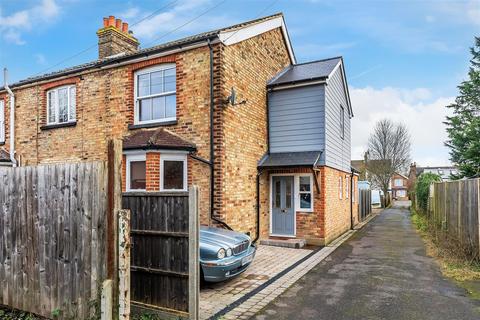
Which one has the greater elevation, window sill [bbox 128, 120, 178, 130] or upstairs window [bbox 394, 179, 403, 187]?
window sill [bbox 128, 120, 178, 130]

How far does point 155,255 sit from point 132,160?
210 inches

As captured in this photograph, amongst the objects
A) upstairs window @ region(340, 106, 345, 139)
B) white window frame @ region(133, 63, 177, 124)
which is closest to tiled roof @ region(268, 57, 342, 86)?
upstairs window @ region(340, 106, 345, 139)

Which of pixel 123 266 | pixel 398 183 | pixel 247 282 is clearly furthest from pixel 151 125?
pixel 398 183

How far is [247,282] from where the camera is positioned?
678 centimetres

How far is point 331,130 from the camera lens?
12.7m

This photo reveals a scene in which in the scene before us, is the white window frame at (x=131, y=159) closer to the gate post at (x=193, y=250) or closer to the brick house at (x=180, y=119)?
the brick house at (x=180, y=119)

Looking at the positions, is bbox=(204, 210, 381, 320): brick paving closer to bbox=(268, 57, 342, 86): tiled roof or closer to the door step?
the door step

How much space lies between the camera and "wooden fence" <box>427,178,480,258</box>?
7816 millimetres

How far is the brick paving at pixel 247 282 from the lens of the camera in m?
5.45

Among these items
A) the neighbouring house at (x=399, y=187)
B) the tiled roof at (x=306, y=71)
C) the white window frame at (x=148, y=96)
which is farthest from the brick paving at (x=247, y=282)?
the neighbouring house at (x=399, y=187)

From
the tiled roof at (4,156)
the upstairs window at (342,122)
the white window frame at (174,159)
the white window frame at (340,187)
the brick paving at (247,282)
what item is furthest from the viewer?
the upstairs window at (342,122)

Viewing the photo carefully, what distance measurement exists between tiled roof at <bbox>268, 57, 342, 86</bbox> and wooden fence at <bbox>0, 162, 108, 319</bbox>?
9.13 m

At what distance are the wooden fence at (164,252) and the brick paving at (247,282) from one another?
2.07 ft

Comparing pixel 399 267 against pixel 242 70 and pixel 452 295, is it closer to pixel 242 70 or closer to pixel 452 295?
pixel 452 295
